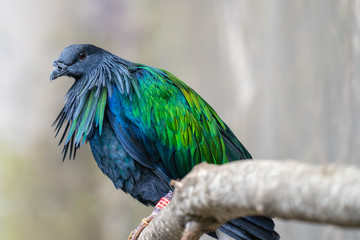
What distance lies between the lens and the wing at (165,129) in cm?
223

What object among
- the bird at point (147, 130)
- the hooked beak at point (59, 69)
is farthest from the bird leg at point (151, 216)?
the hooked beak at point (59, 69)

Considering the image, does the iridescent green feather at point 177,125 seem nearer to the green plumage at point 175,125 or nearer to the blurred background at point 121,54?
the green plumage at point 175,125

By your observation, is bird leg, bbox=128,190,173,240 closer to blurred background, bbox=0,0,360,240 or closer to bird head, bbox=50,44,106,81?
bird head, bbox=50,44,106,81

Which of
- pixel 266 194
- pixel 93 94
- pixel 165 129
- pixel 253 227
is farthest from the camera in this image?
pixel 93 94

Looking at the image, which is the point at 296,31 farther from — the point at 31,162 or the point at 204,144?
the point at 31,162

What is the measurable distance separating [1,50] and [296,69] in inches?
129

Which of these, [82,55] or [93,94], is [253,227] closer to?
[93,94]

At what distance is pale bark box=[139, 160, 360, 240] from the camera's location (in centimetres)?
94

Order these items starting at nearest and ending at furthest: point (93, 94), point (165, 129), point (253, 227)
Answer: point (253, 227) → point (165, 129) → point (93, 94)

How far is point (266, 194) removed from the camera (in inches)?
42.1

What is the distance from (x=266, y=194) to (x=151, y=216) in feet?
3.73

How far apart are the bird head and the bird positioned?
0.09 meters

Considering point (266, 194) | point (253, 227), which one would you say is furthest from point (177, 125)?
point (266, 194)

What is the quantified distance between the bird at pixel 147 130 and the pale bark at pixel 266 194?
2.58 feet
